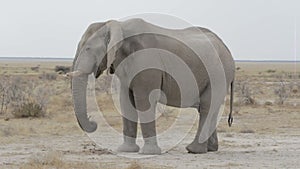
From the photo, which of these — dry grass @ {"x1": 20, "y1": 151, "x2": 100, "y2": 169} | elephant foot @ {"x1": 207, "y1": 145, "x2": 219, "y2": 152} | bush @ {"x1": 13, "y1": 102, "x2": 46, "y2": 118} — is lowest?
bush @ {"x1": 13, "y1": 102, "x2": 46, "y2": 118}

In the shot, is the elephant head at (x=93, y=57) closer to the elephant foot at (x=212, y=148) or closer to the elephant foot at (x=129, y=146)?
the elephant foot at (x=129, y=146)

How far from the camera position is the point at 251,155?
13.6 m

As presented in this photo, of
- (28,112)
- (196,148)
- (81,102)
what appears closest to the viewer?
(81,102)

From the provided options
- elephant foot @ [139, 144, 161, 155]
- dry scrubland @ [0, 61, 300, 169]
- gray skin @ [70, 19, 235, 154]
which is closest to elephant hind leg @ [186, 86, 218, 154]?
gray skin @ [70, 19, 235, 154]

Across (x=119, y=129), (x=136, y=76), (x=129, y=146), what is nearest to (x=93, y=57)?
(x=136, y=76)

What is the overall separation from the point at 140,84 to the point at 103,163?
1843 mm

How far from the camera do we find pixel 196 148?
14.0m

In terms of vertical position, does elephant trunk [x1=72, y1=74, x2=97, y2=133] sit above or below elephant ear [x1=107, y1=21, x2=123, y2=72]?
below

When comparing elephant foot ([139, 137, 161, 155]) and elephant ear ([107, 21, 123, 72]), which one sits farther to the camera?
elephant foot ([139, 137, 161, 155])

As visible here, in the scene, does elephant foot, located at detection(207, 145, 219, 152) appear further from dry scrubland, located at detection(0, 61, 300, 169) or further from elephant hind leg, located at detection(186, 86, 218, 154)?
dry scrubland, located at detection(0, 61, 300, 169)

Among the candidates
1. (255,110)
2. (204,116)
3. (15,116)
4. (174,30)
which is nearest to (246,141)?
(204,116)

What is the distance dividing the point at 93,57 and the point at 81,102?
3.35 feet

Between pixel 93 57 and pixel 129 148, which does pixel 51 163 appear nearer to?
pixel 93 57

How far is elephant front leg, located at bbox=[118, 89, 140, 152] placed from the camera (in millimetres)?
13617
